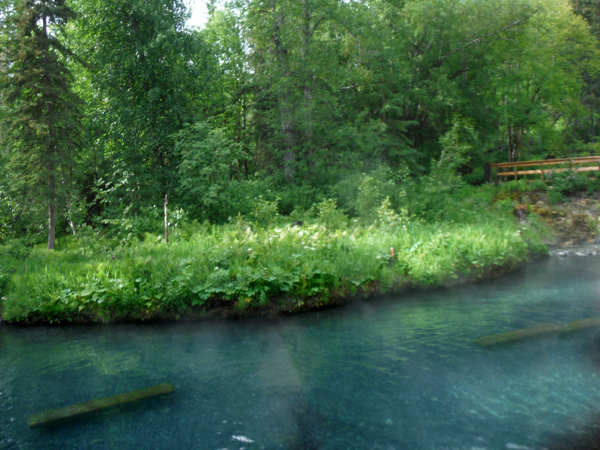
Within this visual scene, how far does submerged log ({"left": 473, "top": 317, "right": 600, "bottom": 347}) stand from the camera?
21.6ft

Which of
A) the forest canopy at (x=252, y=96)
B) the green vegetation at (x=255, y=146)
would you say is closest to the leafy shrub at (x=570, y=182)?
the green vegetation at (x=255, y=146)

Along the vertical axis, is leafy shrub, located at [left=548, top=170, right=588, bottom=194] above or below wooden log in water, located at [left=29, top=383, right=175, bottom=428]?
above

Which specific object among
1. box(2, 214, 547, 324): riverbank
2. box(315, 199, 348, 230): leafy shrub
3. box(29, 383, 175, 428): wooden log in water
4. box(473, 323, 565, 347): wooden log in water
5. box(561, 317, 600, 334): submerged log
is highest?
box(315, 199, 348, 230): leafy shrub

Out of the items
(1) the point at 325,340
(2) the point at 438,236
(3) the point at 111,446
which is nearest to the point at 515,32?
(2) the point at 438,236

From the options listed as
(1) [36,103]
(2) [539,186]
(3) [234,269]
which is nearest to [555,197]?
(2) [539,186]

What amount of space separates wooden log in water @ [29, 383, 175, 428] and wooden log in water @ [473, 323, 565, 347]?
4.39 meters

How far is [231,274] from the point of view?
25.9 ft

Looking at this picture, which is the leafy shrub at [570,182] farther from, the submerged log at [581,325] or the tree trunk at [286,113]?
the submerged log at [581,325]

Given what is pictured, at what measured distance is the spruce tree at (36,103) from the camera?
10070 mm

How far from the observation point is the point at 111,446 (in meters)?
4.34

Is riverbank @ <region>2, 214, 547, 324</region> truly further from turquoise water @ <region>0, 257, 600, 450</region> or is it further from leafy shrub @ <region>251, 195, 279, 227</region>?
leafy shrub @ <region>251, 195, 279, 227</region>

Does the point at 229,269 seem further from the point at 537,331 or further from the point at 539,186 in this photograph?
the point at 539,186

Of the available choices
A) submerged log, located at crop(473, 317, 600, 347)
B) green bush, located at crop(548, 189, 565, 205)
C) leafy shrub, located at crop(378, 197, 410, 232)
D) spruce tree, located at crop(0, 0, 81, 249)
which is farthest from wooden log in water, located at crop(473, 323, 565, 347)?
green bush, located at crop(548, 189, 565, 205)

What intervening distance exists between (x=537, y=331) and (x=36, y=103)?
35.7ft
